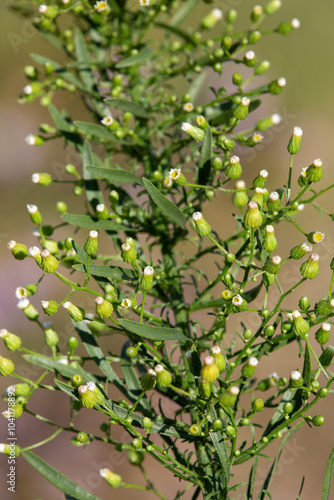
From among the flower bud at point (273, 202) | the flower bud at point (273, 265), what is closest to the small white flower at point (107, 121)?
the flower bud at point (273, 202)

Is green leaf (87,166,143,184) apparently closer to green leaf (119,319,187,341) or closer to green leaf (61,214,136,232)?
green leaf (61,214,136,232)

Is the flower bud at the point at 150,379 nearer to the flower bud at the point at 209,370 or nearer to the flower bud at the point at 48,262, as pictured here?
the flower bud at the point at 209,370

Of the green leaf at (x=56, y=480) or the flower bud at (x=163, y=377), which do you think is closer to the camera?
the flower bud at (x=163, y=377)

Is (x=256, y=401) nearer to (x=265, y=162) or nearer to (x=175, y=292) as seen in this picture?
(x=175, y=292)

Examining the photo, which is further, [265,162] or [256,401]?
[265,162]

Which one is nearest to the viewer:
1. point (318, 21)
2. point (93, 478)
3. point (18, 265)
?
point (93, 478)

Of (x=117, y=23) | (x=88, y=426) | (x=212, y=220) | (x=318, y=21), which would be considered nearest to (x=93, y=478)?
(x=88, y=426)
